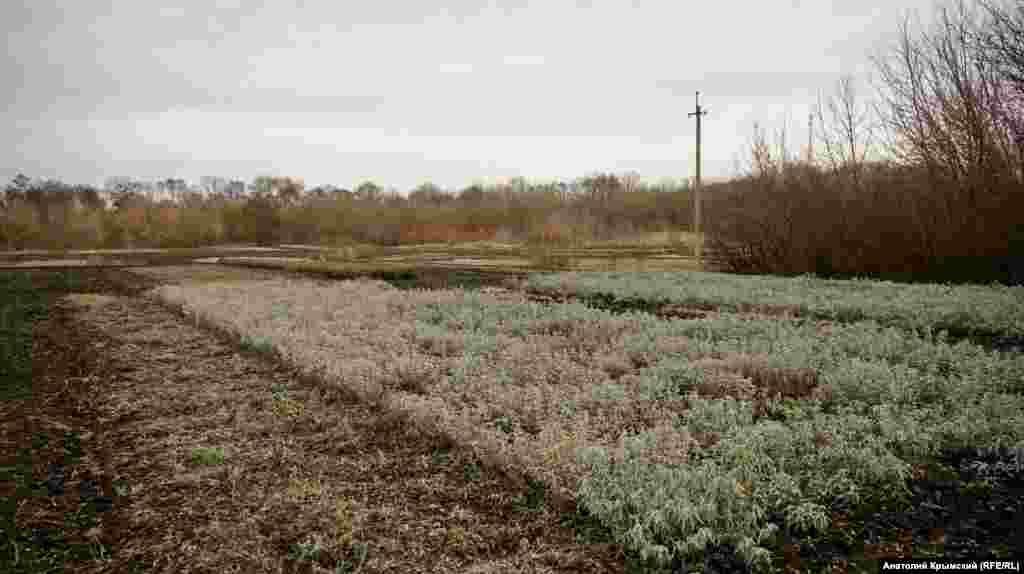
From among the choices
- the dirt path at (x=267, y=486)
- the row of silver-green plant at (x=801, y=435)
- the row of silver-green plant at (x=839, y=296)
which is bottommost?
the dirt path at (x=267, y=486)

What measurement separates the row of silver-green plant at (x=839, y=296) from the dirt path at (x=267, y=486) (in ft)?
37.8

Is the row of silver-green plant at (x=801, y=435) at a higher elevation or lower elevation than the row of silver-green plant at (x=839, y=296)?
lower

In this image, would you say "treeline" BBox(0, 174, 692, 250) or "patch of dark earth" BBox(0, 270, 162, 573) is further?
"treeline" BBox(0, 174, 692, 250)

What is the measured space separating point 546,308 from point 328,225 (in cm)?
7409

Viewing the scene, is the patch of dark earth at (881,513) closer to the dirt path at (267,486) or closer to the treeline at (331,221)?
the dirt path at (267,486)

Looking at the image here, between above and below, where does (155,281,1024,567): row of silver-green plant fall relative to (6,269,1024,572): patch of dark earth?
above

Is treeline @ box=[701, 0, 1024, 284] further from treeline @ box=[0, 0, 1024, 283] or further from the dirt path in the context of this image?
the dirt path

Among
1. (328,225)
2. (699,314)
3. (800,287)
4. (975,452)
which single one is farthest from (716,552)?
(328,225)

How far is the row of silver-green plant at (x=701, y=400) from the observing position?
19.7 feet

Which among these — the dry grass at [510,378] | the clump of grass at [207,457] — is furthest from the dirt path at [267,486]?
the dry grass at [510,378]

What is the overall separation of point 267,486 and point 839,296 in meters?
17.2

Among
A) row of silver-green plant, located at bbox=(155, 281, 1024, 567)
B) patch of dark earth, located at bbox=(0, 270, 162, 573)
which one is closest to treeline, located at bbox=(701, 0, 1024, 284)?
row of silver-green plant, located at bbox=(155, 281, 1024, 567)

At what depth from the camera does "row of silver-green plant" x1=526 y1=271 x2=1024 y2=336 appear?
14.6m

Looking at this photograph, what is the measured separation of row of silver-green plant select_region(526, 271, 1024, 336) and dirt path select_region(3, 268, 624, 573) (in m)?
11.5
